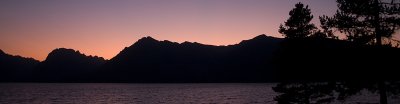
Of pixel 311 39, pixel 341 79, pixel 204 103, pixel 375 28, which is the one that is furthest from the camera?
pixel 204 103

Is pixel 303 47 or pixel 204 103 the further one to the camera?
pixel 204 103

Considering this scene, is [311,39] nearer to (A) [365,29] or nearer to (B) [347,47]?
(B) [347,47]

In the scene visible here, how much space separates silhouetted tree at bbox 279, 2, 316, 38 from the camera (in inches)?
1240

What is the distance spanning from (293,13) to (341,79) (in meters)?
7.80

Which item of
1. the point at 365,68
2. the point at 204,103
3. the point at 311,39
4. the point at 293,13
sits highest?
the point at 293,13

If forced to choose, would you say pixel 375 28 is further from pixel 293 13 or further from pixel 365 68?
pixel 293 13

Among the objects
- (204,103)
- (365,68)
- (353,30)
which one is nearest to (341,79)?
(365,68)

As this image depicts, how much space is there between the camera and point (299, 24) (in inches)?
1258

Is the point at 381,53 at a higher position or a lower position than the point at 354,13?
lower

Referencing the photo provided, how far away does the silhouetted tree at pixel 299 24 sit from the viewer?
31.5 m

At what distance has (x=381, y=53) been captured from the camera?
24906 mm

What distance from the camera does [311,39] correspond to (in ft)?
100

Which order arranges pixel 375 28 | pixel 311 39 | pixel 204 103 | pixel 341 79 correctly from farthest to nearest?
pixel 204 103 → pixel 311 39 → pixel 341 79 → pixel 375 28

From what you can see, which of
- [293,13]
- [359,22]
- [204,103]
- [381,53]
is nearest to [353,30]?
[359,22]
